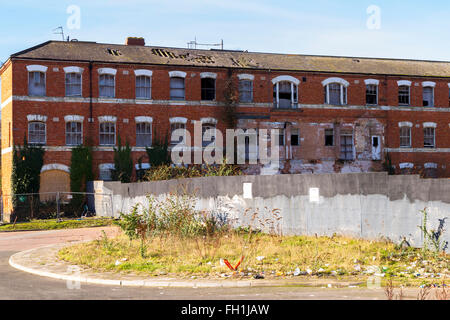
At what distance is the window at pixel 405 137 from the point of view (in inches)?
1576

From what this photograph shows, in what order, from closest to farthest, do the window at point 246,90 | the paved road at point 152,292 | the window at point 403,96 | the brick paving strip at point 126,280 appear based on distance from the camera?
the paved road at point 152,292 → the brick paving strip at point 126,280 → the window at point 246,90 → the window at point 403,96

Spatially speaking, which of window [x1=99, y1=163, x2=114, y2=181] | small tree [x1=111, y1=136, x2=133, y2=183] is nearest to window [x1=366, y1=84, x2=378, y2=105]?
small tree [x1=111, y1=136, x2=133, y2=183]

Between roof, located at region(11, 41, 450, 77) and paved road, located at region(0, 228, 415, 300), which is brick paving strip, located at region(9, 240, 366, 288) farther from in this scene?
roof, located at region(11, 41, 450, 77)

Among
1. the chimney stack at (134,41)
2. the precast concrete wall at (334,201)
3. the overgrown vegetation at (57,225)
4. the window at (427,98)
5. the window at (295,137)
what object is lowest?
the overgrown vegetation at (57,225)

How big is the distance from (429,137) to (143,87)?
69.9 ft

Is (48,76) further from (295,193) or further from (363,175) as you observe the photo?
(363,175)

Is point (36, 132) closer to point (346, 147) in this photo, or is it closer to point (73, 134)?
point (73, 134)

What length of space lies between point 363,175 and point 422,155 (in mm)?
27478

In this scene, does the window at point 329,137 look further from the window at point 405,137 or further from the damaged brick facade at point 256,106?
the window at point 405,137

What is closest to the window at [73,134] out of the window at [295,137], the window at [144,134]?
the window at [144,134]

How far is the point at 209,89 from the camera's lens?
122 ft

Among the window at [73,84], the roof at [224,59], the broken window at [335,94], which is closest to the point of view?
the window at [73,84]

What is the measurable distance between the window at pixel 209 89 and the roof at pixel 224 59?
1.08 metres
